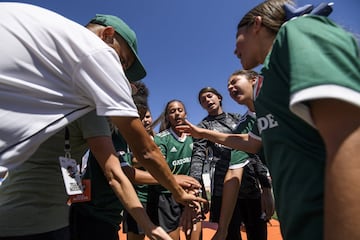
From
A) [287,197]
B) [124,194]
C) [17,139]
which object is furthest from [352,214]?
[17,139]

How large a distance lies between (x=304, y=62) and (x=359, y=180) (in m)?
0.28

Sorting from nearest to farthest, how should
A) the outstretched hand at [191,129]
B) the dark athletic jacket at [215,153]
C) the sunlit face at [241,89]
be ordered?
1. the outstretched hand at [191,129]
2. the sunlit face at [241,89]
3. the dark athletic jacket at [215,153]

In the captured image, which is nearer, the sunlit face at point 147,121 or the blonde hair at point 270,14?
the blonde hair at point 270,14

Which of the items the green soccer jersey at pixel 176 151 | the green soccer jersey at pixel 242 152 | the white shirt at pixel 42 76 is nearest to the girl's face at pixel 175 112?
the green soccer jersey at pixel 176 151

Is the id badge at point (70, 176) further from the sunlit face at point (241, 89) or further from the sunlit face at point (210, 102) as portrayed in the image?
the sunlit face at point (210, 102)

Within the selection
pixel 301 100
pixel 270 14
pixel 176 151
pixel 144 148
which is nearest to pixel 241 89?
pixel 176 151

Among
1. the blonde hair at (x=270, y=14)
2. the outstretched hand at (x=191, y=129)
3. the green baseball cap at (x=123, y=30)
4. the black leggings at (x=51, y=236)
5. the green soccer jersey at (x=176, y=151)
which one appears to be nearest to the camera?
the black leggings at (x=51, y=236)

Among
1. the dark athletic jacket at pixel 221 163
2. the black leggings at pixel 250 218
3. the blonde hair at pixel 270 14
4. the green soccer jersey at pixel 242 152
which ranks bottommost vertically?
the black leggings at pixel 250 218

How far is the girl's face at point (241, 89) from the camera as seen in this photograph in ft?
11.6

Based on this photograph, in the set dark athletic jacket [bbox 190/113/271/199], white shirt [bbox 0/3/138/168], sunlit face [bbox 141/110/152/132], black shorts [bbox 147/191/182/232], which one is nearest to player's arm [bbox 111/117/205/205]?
white shirt [bbox 0/3/138/168]

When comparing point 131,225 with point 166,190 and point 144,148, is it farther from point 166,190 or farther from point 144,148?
point 144,148

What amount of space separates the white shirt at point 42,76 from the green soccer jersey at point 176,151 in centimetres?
349

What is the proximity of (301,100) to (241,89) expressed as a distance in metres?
2.95

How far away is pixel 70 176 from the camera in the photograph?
4.36 ft
